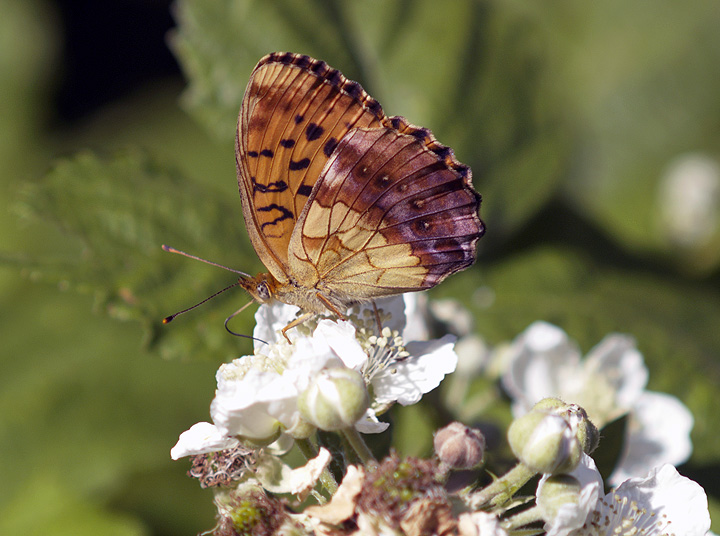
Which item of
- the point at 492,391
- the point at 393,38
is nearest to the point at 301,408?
the point at 492,391

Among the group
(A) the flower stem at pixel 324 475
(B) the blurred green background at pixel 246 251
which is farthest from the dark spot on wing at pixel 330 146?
(A) the flower stem at pixel 324 475

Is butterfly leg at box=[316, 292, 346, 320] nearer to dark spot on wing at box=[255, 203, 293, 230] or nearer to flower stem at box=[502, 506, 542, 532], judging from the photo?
dark spot on wing at box=[255, 203, 293, 230]

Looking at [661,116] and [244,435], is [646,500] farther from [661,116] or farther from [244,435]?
[661,116]

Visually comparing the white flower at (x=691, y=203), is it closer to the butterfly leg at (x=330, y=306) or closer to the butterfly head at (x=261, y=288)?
the butterfly leg at (x=330, y=306)

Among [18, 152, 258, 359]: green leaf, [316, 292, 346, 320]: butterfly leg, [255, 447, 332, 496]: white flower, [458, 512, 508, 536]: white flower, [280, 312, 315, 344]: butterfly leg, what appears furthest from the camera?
[18, 152, 258, 359]: green leaf

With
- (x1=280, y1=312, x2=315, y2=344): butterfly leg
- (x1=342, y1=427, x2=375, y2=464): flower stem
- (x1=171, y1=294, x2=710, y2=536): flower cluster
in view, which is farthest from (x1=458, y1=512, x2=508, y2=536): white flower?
(x1=280, y1=312, x2=315, y2=344): butterfly leg

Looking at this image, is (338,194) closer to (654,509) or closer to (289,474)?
(289,474)
